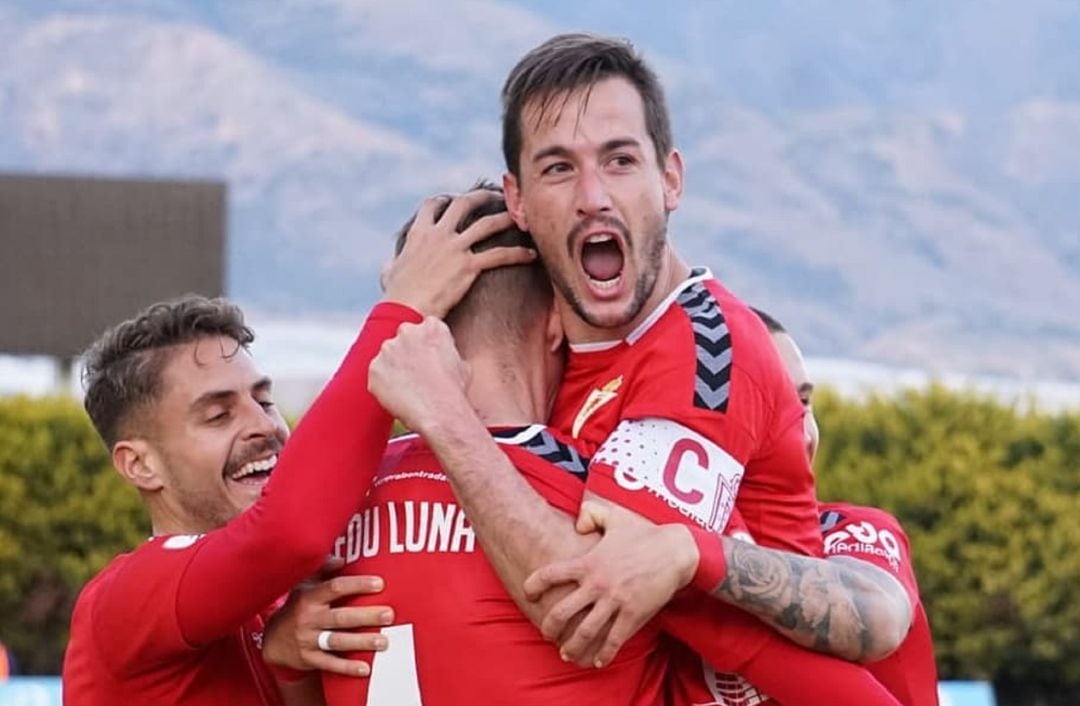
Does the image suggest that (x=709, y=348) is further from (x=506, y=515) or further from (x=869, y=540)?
(x=869, y=540)

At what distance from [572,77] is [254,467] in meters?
1.11

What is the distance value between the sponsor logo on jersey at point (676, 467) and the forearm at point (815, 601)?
81 millimetres

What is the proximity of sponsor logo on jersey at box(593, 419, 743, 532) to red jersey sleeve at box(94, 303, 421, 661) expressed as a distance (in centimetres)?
44

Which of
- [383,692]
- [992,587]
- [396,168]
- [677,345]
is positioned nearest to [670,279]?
[677,345]

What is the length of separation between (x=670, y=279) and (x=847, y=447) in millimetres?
9454

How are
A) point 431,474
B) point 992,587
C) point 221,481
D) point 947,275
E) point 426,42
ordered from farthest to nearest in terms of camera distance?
point 426,42, point 947,275, point 992,587, point 221,481, point 431,474

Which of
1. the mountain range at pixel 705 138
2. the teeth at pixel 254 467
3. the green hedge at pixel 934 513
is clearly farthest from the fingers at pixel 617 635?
the mountain range at pixel 705 138

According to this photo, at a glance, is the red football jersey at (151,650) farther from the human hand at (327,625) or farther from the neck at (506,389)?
the neck at (506,389)

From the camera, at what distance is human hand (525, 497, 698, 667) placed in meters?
3.52

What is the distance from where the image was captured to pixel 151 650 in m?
3.91

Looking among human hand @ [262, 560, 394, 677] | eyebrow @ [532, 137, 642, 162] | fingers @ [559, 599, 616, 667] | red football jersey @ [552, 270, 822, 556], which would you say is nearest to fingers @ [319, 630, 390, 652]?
human hand @ [262, 560, 394, 677]

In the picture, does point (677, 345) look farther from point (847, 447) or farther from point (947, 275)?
point (947, 275)

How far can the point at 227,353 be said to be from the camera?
4.39 metres

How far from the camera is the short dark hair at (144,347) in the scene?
4.36m
